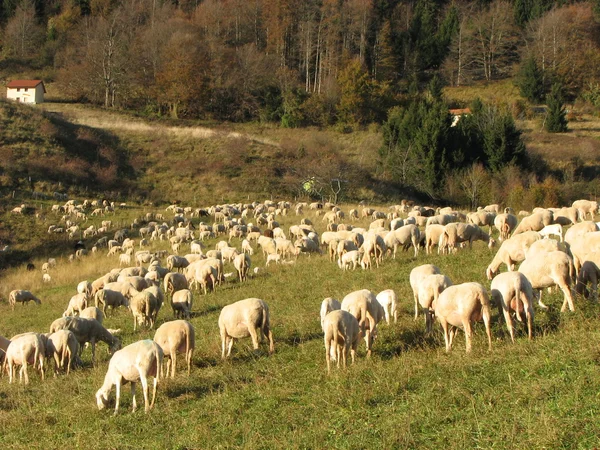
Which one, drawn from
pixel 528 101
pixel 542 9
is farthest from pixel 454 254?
pixel 542 9

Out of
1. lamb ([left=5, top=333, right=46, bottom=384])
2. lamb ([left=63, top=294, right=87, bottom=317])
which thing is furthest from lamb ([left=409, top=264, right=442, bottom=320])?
lamb ([left=63, top=294, right=87, bottom=317])

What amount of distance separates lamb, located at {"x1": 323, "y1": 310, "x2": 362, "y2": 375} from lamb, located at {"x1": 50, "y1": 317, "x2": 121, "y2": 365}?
21.5ft

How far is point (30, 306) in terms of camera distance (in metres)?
24.5

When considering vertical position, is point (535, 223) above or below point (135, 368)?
above

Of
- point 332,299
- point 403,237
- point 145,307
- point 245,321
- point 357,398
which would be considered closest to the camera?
point 357,398

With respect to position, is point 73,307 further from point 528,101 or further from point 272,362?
point 528,101

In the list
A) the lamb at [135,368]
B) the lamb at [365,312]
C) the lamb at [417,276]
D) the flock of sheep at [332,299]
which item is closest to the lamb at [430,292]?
the flock of sheep at [332,299]

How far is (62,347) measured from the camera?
13.4m

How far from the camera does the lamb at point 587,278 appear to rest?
460 inches

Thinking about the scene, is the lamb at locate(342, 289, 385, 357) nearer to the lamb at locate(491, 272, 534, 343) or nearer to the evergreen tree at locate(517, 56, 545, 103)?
the lamb at locate(491, 272, 534, 343)

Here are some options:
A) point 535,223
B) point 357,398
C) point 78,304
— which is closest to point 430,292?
point 357,398

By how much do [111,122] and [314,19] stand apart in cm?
5340

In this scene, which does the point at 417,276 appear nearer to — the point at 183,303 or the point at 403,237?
the point at 183,303

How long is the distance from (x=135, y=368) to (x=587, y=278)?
356 inches
